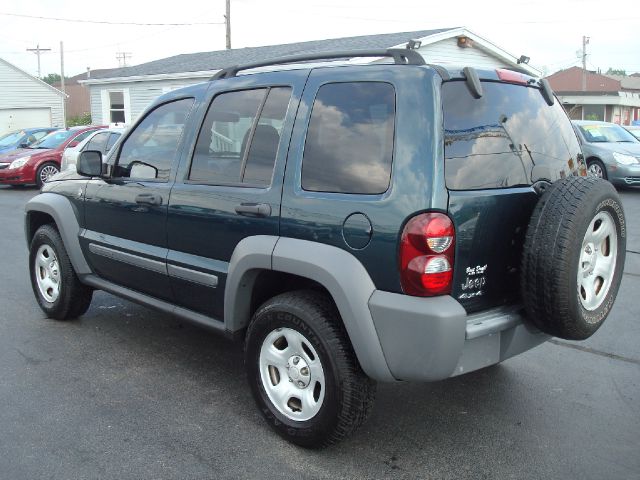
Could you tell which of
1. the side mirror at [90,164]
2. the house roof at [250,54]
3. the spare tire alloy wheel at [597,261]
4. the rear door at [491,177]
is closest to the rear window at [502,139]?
A: the rear door at [491,177]

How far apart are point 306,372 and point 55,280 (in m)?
2.99

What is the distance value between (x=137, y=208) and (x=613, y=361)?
347 cm

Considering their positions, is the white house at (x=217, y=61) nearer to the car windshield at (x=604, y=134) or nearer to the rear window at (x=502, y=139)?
the car windshield at (x=604, y=134)

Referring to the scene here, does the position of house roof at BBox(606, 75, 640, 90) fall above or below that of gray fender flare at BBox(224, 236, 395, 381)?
above

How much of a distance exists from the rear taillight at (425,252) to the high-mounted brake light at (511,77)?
1.00 m

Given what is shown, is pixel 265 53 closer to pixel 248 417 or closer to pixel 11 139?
pixel 11 139

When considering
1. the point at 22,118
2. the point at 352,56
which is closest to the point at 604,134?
the point at 352,56

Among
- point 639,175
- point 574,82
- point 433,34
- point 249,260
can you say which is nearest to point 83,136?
point 433,34

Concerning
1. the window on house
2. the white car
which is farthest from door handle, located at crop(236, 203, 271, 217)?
the window on house

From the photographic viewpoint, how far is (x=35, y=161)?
1616cm

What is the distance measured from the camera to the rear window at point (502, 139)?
3.14 meters

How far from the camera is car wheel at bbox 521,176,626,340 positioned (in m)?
3.07

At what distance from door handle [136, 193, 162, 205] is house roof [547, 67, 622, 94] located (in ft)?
218

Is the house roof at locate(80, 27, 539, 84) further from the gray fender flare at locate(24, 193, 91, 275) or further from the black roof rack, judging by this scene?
the black roof rack
